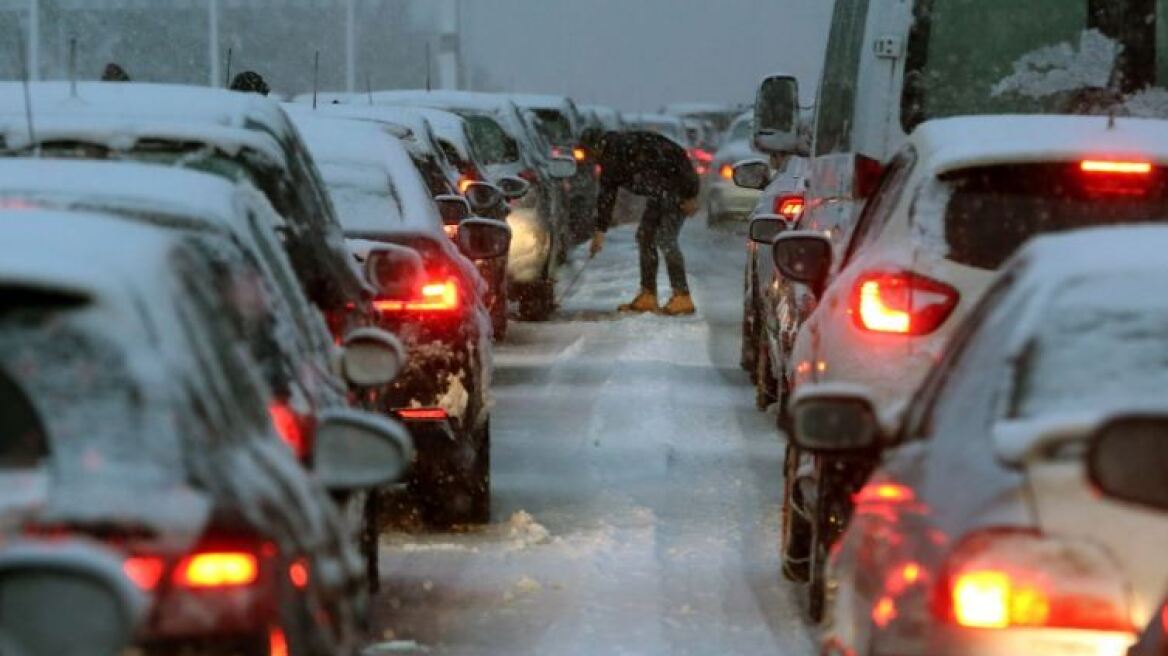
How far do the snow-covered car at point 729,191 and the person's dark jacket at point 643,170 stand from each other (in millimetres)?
12398

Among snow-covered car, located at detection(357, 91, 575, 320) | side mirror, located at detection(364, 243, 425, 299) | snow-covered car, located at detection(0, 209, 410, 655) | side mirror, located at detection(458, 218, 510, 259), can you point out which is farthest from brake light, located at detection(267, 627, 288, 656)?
snow-covered car, located at detection(357, 91, 575, 320)

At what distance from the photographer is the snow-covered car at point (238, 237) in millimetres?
5379

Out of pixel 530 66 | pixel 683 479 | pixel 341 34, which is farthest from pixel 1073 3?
pixel 530 66

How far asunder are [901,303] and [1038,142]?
65 centimetres

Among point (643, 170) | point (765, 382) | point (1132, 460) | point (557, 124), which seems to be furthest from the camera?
point (557, 124)

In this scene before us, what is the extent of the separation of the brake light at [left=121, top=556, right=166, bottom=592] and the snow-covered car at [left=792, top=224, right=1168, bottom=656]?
138 centimetres

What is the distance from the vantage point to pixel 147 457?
4.02m

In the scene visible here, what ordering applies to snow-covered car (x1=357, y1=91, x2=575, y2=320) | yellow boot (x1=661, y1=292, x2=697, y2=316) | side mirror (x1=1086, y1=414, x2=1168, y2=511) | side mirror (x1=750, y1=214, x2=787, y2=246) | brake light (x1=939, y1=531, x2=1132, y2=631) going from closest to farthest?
side mirror (x1=1086, y1=414, x2=1168, y2=511)
brake light (x1=939, y1=531, x2=1132, y2=631)
side mirror (x1=750, y1=214, x2=787, y2=246)
snow-covered car (x1=357, y1=91, x2=575, y2=320)
yellow boot (x1=661, y1=292, x2=697, y2=316)

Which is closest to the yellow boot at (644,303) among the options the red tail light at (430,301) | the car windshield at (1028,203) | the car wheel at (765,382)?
the car wheel at (765,382)

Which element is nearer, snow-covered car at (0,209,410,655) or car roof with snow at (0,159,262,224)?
snow-covered car at (0,209,410,655)

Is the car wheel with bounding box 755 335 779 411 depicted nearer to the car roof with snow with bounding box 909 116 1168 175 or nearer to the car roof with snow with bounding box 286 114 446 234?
the car roof with snow with bounding box 286 114 446 234

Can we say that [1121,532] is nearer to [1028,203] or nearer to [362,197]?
[1028,203]

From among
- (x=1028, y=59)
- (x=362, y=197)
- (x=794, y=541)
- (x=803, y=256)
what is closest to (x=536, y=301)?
(x=1028, y=59)

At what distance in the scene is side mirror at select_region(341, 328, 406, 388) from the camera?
6.84 metres
